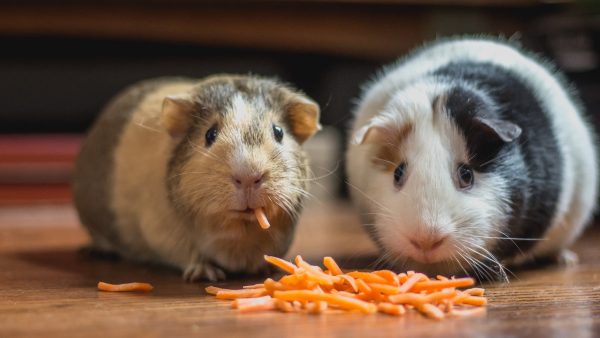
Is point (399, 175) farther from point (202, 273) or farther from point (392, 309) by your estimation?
point (202, 273)

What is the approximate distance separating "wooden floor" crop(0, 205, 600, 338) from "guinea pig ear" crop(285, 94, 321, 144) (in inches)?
21.8

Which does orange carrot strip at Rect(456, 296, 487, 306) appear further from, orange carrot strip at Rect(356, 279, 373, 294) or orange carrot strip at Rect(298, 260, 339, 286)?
orange carrot strip at Rect(298, 260, 339, 286)

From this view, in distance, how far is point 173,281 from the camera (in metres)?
2.60

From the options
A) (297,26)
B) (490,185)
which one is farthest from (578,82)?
(490,185)

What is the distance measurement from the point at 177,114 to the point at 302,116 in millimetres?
423

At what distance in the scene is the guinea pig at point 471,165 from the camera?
239 centimetres

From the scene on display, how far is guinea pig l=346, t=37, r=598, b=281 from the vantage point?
7.84 ft

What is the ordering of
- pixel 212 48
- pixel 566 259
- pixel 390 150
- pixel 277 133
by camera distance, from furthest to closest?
pixel 212 48 < pixel 566 259 < pixel 390 150 < pixel 277 133

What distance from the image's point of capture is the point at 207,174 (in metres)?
2.40

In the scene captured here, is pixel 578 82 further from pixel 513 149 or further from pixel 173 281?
pixel 173 281

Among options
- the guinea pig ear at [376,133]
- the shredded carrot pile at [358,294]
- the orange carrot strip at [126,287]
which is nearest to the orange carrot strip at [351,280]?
the shredded carrot pile at [358,294]

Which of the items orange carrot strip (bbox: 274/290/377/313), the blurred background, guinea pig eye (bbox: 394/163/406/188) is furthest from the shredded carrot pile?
the blurred background

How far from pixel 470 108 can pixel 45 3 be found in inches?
133

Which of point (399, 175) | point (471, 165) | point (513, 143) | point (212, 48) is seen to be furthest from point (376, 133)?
point (212, 48)
